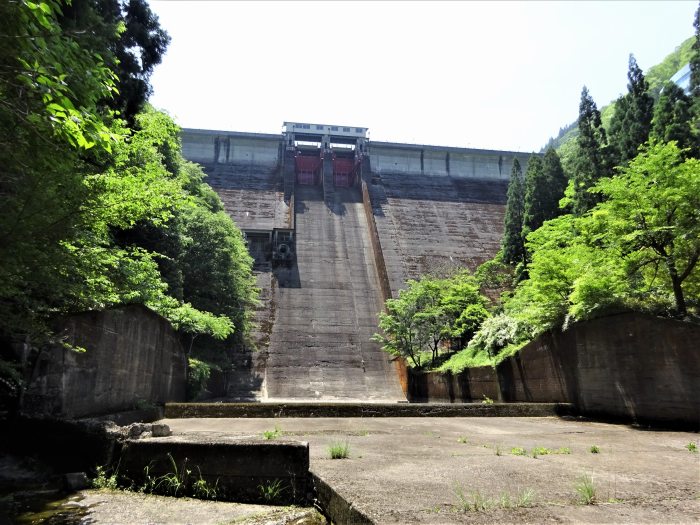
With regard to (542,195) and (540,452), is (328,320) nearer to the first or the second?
(542,195)

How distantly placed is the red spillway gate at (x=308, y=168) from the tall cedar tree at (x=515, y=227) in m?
24.4

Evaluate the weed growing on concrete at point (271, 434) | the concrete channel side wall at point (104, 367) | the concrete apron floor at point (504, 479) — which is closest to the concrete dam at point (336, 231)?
the concrete channel side wall at point (104, 367)

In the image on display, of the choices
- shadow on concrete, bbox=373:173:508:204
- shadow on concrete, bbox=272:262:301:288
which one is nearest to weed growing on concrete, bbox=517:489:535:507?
shadow on concrete, bbox=272:262:301:288

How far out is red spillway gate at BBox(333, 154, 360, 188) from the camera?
158 ft

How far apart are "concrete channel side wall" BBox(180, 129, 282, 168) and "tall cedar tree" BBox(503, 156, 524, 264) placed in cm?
2782

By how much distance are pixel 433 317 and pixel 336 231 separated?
17724 mm

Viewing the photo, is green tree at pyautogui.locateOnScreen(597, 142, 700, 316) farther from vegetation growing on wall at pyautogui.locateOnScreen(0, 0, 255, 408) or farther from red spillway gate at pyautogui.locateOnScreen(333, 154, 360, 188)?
red spillway gate at pyautogui.locateOnScreen(333, 154, 360, 188)

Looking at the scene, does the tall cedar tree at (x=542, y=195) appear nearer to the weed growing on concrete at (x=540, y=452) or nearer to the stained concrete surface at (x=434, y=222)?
the stained concrete surface at (x=434, y=222)

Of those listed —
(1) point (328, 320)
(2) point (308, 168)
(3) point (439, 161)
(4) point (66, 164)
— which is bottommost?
(4) point (66, 164)

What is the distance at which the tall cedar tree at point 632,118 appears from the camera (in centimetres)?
1884

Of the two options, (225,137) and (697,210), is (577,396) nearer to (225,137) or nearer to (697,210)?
(697,210)

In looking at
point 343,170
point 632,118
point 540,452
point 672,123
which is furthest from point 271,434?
point 343,170

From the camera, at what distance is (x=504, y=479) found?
3.07 m

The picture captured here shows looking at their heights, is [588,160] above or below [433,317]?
above
